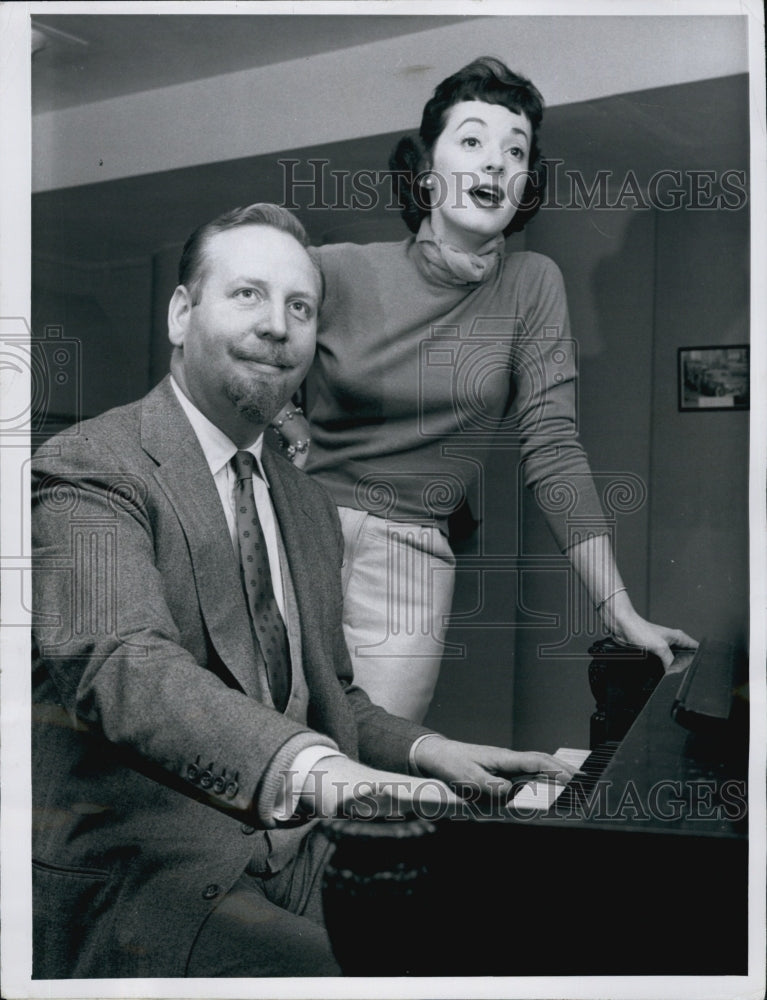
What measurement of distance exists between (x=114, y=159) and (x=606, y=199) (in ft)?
3.89

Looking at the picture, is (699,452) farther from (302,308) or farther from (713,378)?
(302,308)

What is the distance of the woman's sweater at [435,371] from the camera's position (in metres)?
2.36

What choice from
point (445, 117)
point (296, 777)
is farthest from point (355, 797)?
point (445, 117)

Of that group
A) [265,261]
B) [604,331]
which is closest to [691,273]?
[604,331]

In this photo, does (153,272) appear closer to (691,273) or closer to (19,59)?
(19,59)

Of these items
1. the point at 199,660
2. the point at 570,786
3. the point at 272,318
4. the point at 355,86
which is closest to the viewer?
the point at 570,786

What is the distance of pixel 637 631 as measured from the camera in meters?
2.38

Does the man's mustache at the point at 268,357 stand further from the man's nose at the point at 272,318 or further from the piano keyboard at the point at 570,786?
the piano keyboard at the point at 570,786

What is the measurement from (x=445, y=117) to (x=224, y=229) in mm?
585

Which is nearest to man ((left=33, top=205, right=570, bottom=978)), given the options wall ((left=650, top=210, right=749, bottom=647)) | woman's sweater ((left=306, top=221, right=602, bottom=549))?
woman's sweater ((left=306, top=221, right=602, bottom=549))

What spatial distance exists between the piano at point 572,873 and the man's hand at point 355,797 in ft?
0.32

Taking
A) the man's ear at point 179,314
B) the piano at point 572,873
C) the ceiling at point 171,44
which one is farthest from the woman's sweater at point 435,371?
the piano at point 572,873

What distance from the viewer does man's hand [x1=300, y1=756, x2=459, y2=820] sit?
200 cm

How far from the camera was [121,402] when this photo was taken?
7.68 ft
